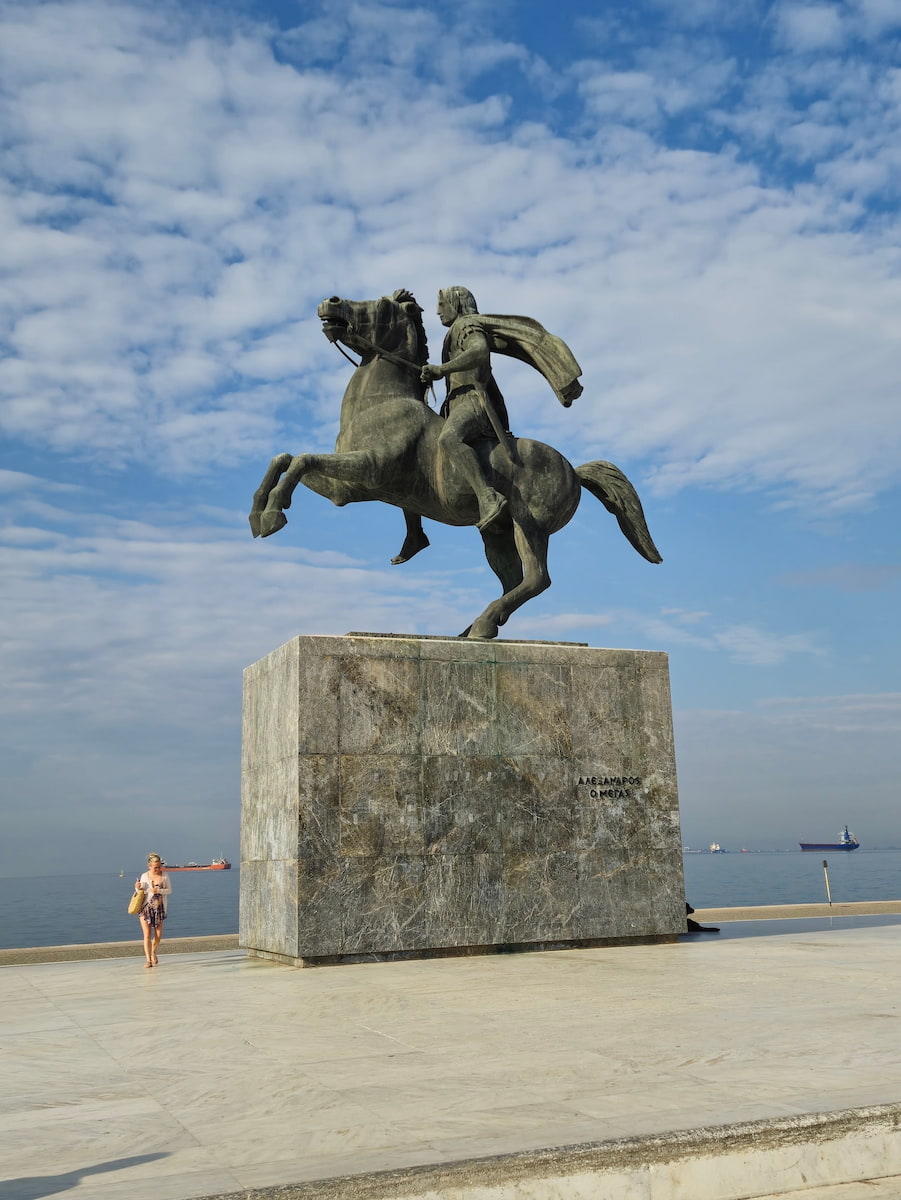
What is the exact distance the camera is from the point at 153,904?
35.1 ft

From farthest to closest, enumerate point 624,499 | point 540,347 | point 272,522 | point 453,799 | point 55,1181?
point 624,499
point 540,347
point 272,522
point 453,799
point 55,1181

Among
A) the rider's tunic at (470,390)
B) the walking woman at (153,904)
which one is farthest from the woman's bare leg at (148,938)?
the rider's tunic at (470,390)

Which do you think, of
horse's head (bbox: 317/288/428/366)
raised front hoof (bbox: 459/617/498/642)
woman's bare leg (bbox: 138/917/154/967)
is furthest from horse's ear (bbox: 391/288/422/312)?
woman's bare leg (bbox: 138/917/154/967)

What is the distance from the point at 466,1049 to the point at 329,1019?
148 centimetres

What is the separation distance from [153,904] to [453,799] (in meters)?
3.15

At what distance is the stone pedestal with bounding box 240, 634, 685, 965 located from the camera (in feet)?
32.9

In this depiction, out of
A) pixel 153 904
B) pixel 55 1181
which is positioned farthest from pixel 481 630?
pixel 55 1181

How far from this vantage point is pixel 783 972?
28.1ft

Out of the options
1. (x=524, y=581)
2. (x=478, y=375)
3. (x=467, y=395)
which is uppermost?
(x=478, y=375)

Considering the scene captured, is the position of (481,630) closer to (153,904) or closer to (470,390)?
(470,390)

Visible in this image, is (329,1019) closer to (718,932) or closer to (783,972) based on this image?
(783,972)

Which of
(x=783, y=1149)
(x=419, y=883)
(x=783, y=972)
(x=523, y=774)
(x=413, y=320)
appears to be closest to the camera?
(x=783, y=1149)

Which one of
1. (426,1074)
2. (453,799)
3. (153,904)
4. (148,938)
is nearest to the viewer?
(426,1074)

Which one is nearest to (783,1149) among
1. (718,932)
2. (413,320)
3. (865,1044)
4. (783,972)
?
(865,1044)
